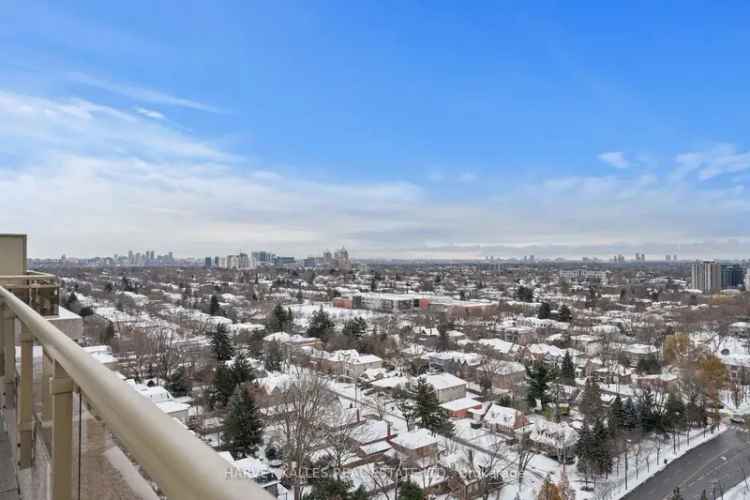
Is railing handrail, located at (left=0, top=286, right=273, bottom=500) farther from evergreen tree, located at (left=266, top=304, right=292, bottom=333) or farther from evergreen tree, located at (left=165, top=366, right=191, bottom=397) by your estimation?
evergreen tree, located at (left=266, top=304, right=292, bottom=333)

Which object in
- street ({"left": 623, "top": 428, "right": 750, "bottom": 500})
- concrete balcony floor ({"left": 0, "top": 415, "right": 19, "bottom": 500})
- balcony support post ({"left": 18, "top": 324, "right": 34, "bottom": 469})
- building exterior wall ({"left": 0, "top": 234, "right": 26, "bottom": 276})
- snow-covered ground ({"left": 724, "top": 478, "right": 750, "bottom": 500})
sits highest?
building exterior wall ({"left": 0, "top": 234, "right": 26, "bottom": 276})

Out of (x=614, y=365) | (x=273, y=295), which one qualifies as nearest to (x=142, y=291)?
Answer: (x=273, y=295)

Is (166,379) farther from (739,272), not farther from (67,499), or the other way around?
(739,272)

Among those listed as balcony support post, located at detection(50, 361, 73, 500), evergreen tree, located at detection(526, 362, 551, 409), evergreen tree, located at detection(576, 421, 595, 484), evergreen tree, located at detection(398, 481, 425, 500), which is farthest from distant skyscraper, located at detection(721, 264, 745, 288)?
balcony support post, located at detection(50, 361, 73, 500)

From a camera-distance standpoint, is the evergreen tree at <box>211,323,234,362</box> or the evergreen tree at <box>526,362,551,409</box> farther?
the evergreen tree at <box>211,323,234,362</box>

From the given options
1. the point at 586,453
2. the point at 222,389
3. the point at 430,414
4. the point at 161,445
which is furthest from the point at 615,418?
the point at 161,445

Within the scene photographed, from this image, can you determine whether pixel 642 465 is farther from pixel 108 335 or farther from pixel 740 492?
pixel 108 335

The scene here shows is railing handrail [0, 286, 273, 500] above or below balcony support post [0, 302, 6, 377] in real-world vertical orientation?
above
